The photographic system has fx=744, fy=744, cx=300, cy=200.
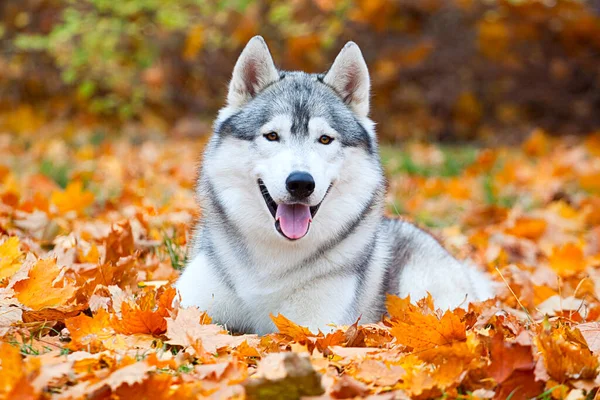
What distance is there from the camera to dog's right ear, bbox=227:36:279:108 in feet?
11.0

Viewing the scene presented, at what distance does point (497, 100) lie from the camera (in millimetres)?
10844

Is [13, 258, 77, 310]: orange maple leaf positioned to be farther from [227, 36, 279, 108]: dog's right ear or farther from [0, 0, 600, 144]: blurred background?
[0, 0, 600, 144]: blurred background

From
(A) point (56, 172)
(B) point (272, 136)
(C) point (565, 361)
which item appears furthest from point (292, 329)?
(A) point (56, 172)

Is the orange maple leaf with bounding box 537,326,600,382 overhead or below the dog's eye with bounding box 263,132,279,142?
below

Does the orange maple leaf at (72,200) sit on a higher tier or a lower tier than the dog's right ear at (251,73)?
lower

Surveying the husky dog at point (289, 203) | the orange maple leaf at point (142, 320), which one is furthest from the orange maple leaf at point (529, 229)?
the orange maple leaf at point (142, 320)

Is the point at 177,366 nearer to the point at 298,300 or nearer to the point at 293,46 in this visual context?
the point at 298,300

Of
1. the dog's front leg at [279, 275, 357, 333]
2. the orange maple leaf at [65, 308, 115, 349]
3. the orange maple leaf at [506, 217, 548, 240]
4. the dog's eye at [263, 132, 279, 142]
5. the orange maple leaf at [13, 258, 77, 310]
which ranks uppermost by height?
the dog's eye at [263, 132, 279, 142]

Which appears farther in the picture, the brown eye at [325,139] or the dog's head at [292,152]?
the brown eye at [325,139]

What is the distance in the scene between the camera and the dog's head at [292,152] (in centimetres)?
303

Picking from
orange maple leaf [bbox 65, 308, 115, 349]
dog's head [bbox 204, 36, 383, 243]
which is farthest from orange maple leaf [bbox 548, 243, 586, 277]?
orange maple leaf [bbox 65, 308, 115, 349]

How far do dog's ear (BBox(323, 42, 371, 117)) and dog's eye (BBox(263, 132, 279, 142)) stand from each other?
455 millimetres

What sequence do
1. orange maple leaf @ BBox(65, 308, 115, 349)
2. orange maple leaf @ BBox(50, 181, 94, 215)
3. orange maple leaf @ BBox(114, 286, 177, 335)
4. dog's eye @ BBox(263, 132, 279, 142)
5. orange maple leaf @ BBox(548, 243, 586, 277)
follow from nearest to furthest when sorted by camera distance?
orange maple leaf @ BBox(65, 308, 115, 349) < orange maple leaf @ BBox(114, 286, 177, 335) < dog's eye @ BBox(263, 132, 279, 142) < orange maple leaf @ BBox(548, 243, 586, 277) < orange maple leaf @ BBox(50, 181, 94, 215)

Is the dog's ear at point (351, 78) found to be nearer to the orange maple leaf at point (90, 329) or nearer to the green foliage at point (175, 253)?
the green foliage at point (175, 253)
